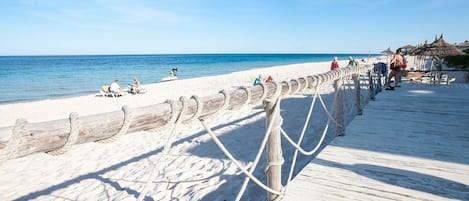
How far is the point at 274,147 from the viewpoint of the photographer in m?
2.42

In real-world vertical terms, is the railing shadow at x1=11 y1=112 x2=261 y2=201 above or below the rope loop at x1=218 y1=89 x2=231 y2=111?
below

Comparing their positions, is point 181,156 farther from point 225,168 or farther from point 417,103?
point 417,103

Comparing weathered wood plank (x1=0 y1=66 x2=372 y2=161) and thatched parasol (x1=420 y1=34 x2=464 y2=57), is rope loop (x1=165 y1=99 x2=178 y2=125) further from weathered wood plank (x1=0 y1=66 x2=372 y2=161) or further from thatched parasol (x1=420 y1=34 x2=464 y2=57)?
thatched parasol (x1=420 y1=34 x2=464 y2=57)

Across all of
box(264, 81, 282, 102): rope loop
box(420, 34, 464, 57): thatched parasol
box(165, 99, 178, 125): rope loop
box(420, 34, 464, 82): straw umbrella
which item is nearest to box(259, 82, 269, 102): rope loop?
box(264, 81, 282, 102): rope loop

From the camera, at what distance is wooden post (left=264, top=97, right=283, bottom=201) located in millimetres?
2385

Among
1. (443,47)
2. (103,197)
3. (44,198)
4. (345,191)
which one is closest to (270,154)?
(345,191)

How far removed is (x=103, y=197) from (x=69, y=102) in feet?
37.5

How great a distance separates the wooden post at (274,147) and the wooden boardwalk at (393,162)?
0.81ft

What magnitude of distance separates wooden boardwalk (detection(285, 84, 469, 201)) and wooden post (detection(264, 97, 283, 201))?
247mm

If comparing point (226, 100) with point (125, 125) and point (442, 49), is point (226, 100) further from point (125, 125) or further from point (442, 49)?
point (442, 49)

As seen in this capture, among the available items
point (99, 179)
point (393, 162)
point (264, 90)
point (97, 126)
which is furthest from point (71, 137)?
point (99, 179)

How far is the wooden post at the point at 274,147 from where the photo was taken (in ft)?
7.82

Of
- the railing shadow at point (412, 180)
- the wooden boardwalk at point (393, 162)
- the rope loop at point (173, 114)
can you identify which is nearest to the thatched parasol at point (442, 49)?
the wooden boardwalk at point (393, 162)

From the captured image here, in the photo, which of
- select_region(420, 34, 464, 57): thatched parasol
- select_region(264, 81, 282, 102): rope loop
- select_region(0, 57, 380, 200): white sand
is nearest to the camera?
select_region(264, 81, 282, 102): rope loop
